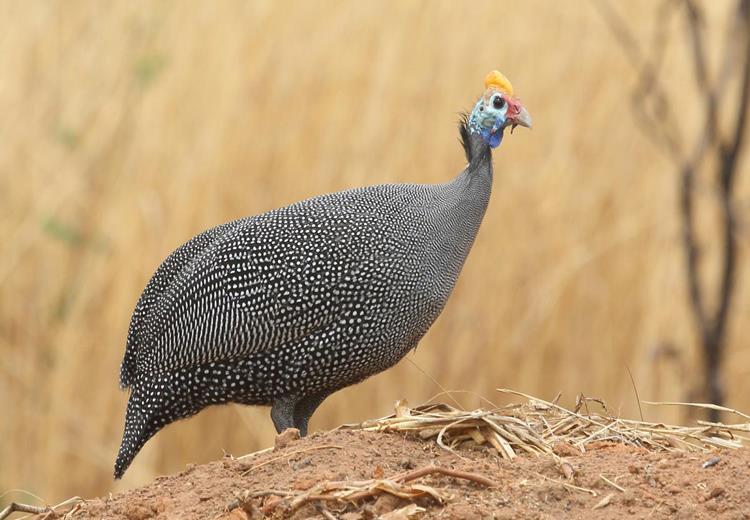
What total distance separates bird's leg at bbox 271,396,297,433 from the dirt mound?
1.12 m

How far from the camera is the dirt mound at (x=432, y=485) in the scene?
236cm

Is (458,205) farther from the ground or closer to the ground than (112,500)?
farther from the ground

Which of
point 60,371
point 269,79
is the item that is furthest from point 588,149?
point 60,371

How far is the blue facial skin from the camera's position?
13.6 ft

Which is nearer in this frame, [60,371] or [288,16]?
[60,371]

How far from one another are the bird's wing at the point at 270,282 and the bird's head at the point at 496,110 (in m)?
0.44

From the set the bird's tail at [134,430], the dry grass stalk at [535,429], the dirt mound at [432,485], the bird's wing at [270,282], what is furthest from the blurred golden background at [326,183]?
the dirt mound at [432,485]

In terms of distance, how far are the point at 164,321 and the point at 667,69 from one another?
3.40 meters

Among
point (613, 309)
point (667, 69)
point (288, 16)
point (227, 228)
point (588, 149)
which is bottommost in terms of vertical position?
point (613, 309)

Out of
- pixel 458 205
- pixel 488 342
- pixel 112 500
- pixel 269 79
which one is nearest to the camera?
pixel 112 500

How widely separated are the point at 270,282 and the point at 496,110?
974 mm

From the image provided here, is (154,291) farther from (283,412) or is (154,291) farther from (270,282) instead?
(283,412)

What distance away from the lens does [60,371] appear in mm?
5895

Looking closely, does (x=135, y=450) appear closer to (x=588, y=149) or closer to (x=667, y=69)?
(x=588, y=149)
